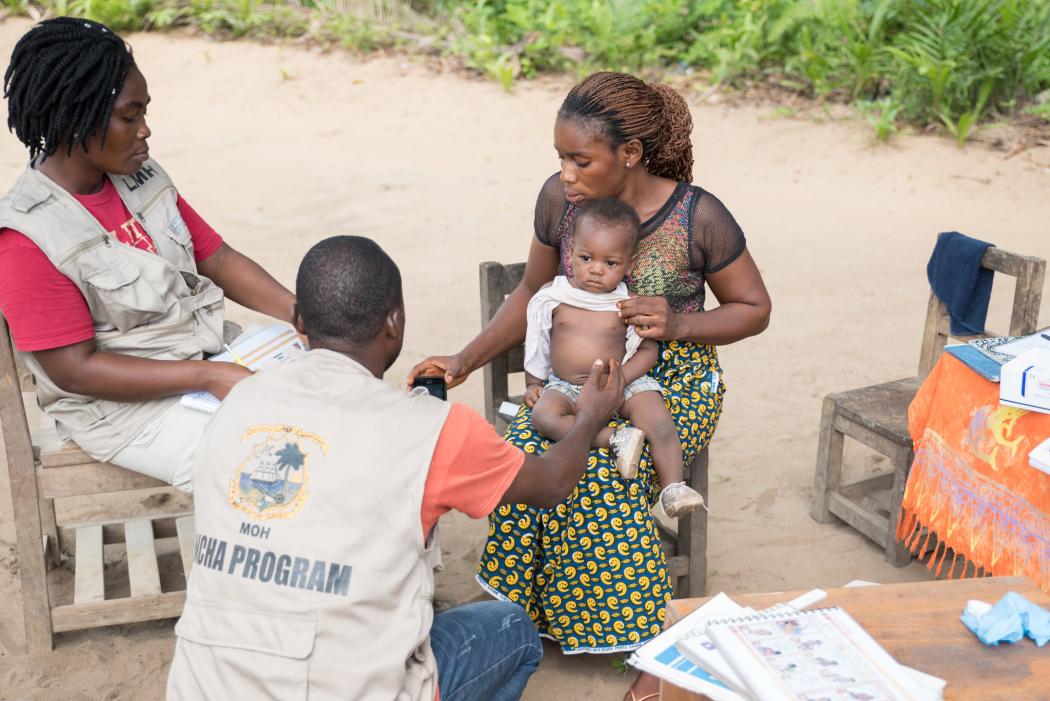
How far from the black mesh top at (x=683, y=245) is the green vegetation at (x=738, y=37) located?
571 centimetres

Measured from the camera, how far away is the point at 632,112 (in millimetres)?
3246

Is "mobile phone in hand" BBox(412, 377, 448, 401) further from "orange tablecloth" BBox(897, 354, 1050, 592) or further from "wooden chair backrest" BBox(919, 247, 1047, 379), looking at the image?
"wooden chair backrest" BBox(919, 247, 1047, 379)

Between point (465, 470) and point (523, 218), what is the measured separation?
5725 millimetres

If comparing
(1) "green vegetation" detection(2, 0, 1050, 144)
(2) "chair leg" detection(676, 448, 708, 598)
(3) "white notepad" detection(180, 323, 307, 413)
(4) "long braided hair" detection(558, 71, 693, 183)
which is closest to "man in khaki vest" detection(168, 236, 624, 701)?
(3) "white notepad" detection(180, 323, 307, 413)

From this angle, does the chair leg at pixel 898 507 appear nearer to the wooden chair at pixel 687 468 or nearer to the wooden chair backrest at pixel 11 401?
the wooden chair at pixel 687 468

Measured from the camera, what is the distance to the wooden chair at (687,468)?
355cm

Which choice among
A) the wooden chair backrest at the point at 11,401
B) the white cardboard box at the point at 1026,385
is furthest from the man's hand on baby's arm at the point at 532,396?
the wooden chair backrest at the point at 11,401

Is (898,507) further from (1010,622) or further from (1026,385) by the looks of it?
(1010,622)

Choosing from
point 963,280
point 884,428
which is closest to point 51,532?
point 884,428

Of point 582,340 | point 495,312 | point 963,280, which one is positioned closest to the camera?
point 582,340

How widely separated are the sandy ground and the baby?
2.40ft

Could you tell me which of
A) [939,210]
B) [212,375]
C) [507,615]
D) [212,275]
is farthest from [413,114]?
[507,615]

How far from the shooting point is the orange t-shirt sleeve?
82.0 inches

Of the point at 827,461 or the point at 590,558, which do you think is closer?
the point at 590,558
